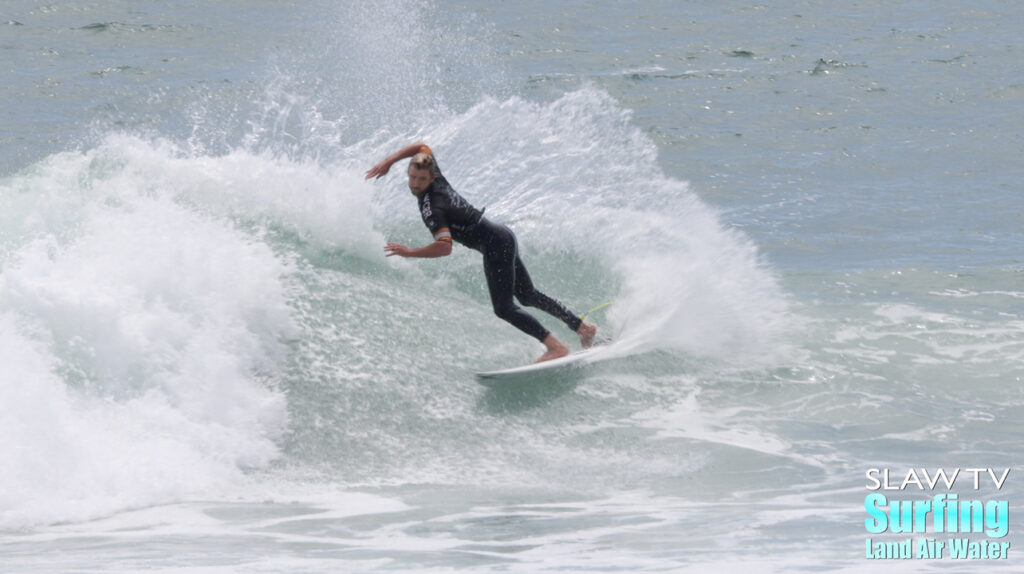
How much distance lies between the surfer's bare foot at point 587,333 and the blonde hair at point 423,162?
5.30 ft

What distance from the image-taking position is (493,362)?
8438mm

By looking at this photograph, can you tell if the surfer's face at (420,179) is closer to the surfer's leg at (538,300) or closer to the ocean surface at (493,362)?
the surfer's leg at (538,300)

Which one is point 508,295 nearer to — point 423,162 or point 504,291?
point 504,291

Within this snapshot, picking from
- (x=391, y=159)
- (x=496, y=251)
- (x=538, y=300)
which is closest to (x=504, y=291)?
(x=496, y=251)

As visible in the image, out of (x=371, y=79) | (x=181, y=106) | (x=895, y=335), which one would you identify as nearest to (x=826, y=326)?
(x=895, y=335)

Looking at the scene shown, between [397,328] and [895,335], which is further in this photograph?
[895,335]

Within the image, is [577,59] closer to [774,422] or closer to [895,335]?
[895,335]

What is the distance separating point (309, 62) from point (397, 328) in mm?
13798

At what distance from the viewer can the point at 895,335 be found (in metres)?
9.96

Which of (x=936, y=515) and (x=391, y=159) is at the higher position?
(x=391, y=159)

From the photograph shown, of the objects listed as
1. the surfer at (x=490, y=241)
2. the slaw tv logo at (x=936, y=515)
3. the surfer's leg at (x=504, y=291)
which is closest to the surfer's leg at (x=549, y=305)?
the surfer at (x=490, y=241)

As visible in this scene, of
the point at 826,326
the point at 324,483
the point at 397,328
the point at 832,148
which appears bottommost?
the point at 324,483

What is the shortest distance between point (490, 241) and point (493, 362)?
91 centimetres

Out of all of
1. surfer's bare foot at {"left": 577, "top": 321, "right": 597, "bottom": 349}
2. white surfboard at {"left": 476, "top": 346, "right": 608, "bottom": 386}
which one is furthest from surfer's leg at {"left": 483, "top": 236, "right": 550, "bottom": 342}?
surfer's bare foot at {"left": 577, "top": 321, "right": 597, "bottom": 349}
